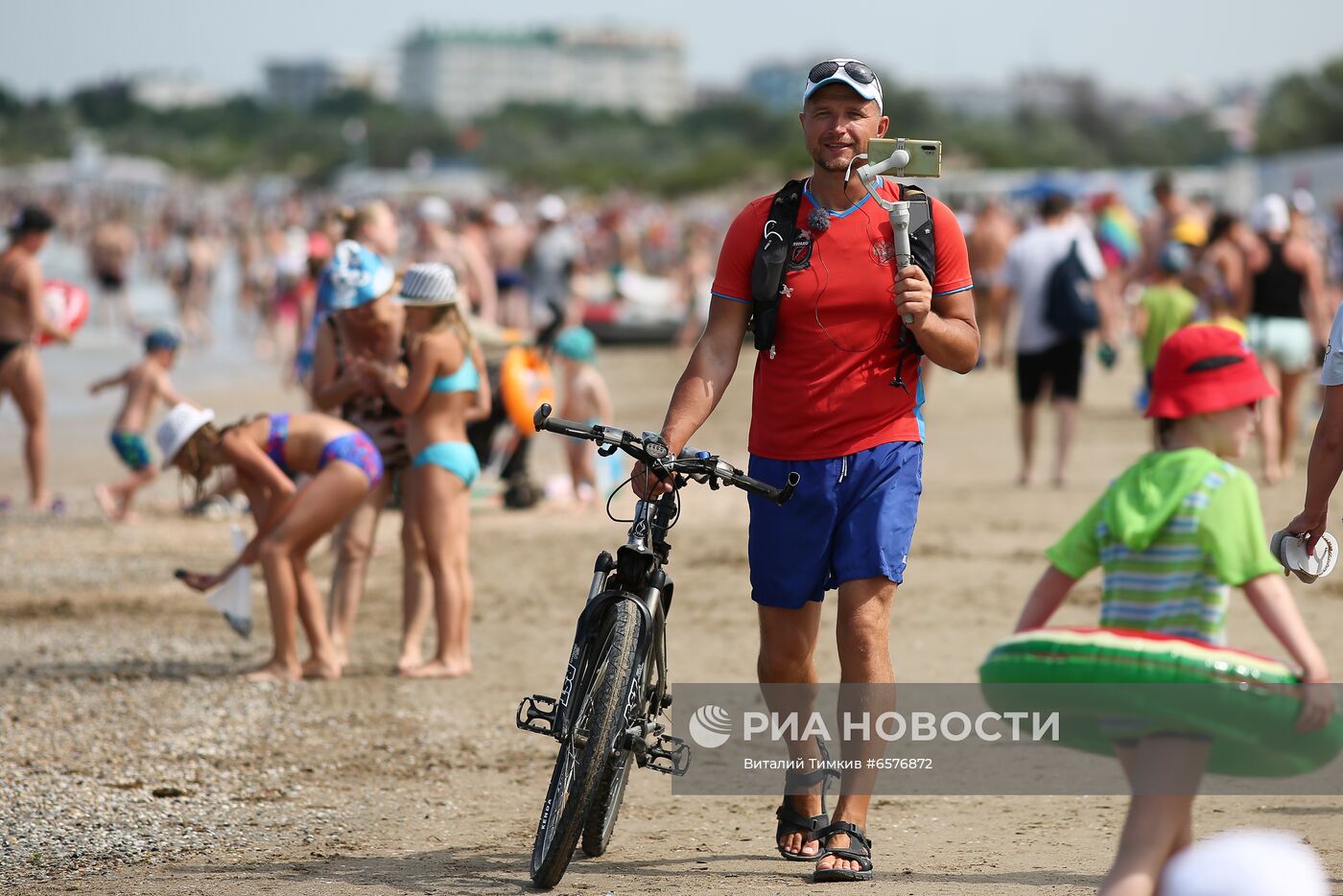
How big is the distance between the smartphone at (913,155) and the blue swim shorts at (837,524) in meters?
0.73

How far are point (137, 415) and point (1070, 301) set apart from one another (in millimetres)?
6431

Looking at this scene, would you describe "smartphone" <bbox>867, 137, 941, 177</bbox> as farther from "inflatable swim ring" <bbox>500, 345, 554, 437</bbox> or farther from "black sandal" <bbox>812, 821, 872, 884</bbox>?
"inflatable swim ring" <bbox>500, 345, 554, 437</bbox>

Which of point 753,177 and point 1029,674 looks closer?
point 1029,674

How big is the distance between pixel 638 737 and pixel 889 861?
0.87 meters

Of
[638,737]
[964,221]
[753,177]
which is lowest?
[638,737]

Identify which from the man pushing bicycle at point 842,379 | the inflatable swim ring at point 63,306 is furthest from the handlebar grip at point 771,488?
the inflatable swim ring at point 63,306

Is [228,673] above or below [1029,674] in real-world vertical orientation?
below

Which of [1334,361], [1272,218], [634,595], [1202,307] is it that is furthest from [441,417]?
[1272,218]

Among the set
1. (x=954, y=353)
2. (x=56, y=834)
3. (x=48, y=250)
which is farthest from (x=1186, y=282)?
(x=48, y=250)

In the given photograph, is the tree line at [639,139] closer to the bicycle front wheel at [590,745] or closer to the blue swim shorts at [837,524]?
the blue swim shorts at [837,524]

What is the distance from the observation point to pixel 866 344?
4863 millimetres

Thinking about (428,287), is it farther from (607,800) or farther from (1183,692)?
(1183,692)

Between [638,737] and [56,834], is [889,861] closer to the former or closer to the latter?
[638,737]

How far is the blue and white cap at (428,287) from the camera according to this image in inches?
290
